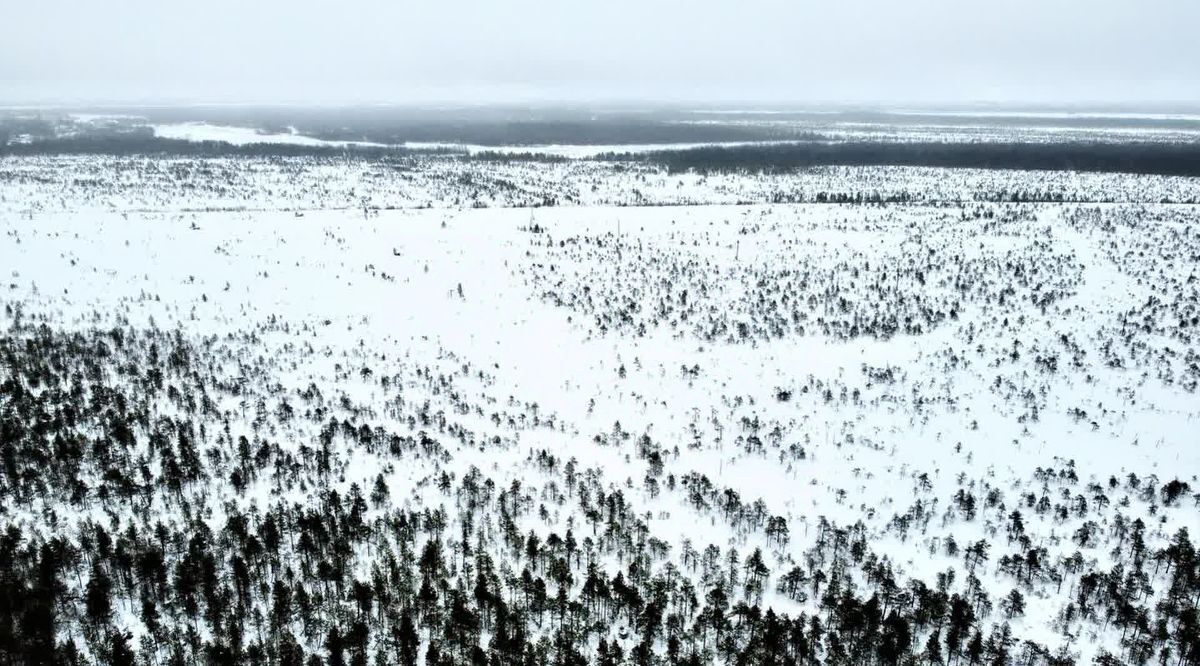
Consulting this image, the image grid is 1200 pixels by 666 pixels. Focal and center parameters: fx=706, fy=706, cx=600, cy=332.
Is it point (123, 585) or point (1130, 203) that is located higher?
point (1130, 203)

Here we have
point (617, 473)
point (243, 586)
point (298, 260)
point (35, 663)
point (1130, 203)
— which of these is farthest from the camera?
point (1130, 203)

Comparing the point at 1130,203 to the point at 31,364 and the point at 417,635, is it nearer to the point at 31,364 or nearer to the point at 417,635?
the point at 417,635

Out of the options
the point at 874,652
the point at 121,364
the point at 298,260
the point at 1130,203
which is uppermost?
the point at 1130,203

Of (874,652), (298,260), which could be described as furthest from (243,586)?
(298,260)

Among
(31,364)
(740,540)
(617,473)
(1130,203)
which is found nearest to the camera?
(740,540)

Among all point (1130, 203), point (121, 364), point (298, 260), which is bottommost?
point (121, 364)

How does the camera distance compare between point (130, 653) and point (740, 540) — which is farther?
point (740, 540)

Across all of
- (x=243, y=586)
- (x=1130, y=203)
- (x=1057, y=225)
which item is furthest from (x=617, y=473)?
(x=1130, y=203)

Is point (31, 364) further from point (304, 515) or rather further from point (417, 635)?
point (417, 635)

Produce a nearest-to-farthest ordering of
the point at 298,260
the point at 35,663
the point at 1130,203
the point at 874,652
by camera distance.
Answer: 1. the point at 35,663
2. the point at 874,652
3. the point at 298,260
4. the point at 1130,203
